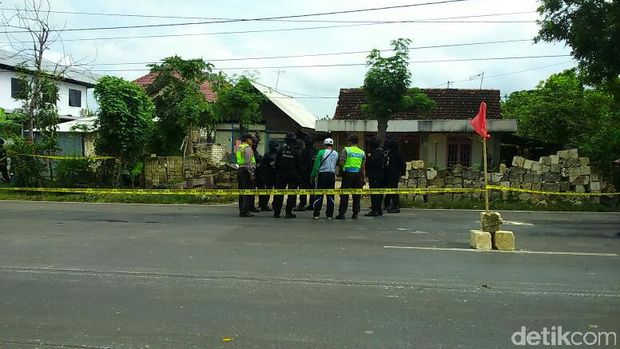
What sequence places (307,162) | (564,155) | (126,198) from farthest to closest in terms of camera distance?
(126,198)
(564,155)
(307,162)

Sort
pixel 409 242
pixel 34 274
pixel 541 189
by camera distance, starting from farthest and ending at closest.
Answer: pixel 541 189 → pixel 409 242 → pixel 34 274

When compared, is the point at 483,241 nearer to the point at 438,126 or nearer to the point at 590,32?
the point at 590,32

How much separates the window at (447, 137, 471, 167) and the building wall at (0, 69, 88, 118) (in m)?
20.0

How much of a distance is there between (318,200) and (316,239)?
287 cm

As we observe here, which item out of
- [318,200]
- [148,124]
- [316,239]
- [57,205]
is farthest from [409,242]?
[148,124]

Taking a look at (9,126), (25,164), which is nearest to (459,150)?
(25,164)

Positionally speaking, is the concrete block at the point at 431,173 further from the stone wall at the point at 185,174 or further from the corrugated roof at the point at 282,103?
the corrugated roof at the point at 282,103

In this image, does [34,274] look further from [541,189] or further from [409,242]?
[541,189]

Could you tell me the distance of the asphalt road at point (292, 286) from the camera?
4.72m

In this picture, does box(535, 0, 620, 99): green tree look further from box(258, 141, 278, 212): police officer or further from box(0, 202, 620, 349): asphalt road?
box(258, 141, 278, 212): police officer

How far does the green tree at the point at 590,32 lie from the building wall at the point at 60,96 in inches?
944

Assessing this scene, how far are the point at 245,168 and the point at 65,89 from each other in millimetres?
29948

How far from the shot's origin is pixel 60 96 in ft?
97.7

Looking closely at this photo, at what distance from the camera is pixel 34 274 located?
671cm
